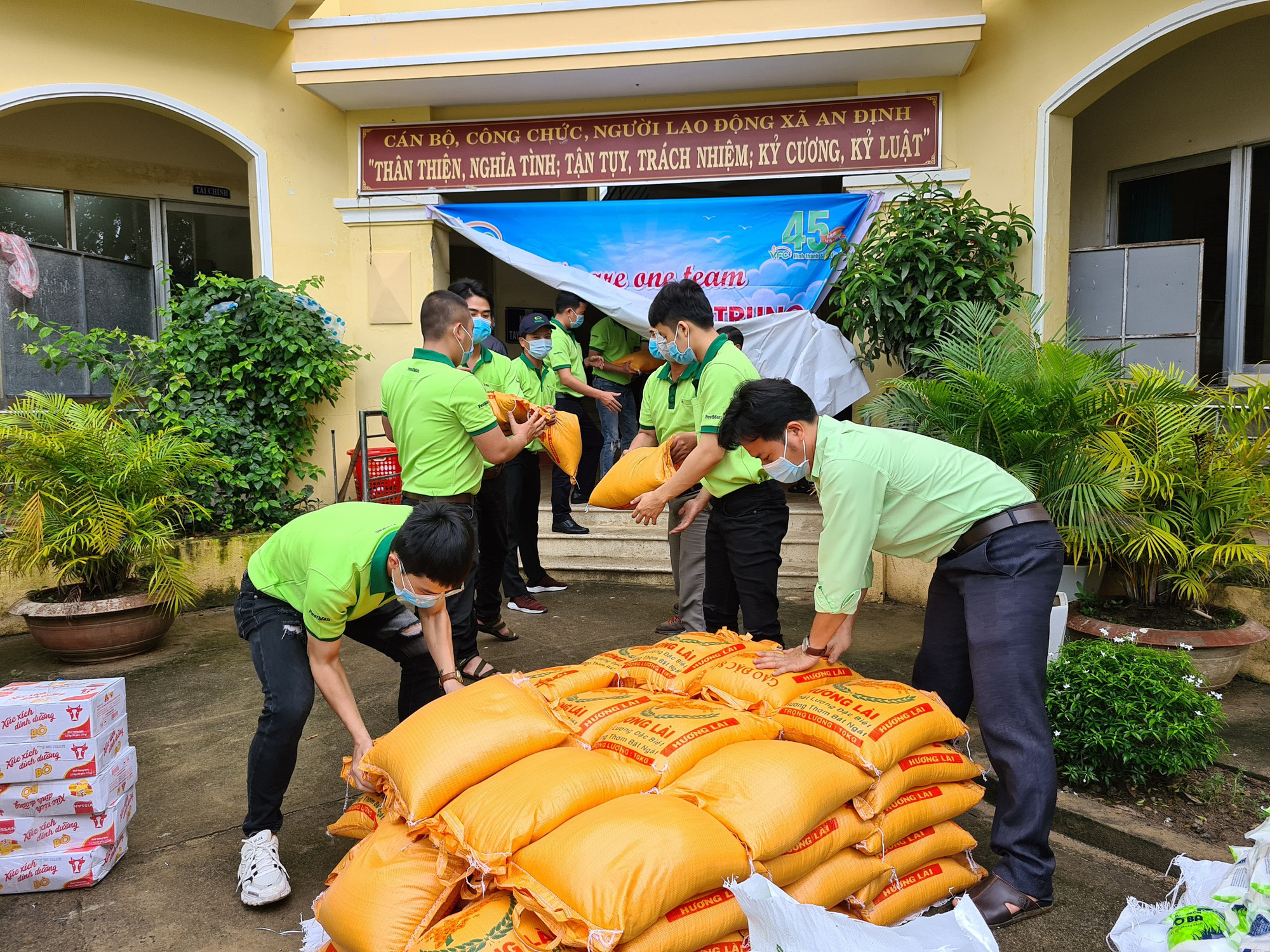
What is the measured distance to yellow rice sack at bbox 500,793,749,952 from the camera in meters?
1.78

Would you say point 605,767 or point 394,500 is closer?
point 605,767

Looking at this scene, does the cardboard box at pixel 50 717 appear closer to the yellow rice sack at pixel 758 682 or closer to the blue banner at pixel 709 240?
the yellow rice sack at pixel 758 682

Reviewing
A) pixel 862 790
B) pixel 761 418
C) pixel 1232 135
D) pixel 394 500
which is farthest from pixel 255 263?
pixel 1232 135

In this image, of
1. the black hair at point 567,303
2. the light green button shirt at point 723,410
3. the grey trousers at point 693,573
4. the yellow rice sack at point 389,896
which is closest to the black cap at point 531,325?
the black hair at point 567,303

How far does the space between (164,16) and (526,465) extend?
452cm

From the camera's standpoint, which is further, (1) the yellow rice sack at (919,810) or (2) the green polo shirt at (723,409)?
(2) the green polo shirt at (723,409)

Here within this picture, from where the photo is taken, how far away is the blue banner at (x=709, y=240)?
643 cm

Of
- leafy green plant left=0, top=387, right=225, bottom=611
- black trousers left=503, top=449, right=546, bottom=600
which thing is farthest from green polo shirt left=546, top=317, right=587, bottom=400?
leafy green plant left=0, top=387, right=225, bottom=611

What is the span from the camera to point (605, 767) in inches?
86.7

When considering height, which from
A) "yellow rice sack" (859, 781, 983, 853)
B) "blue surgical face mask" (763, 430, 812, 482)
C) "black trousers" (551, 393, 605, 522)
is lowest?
"yellow rice sack" (859, 781, 983, 853)

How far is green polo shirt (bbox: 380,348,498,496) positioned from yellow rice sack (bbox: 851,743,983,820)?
7.16 feet

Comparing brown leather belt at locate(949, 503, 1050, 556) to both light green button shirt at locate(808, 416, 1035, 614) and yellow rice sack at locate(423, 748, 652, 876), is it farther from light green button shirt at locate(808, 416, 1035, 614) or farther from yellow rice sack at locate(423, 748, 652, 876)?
yellow rice sack at locate(423, 748, 652, 876)

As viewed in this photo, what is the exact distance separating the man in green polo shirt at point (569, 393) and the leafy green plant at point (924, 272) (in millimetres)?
1849

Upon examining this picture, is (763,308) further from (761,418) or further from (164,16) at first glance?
(164,16)
